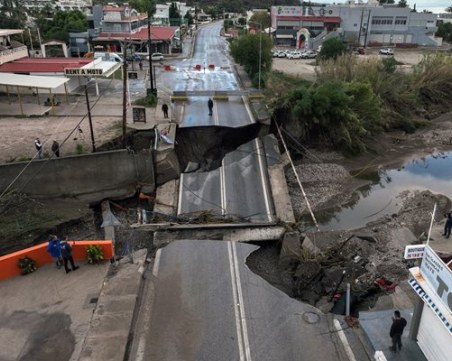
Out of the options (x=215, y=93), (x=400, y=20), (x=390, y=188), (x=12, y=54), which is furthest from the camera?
(x=400, y=20)

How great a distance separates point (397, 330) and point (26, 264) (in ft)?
38.6

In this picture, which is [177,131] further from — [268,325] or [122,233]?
[268,325]

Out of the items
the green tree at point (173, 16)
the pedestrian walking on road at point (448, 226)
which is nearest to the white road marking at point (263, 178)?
the pedestrian walking on road at point (448, 226)

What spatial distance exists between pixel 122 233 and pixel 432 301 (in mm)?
12699

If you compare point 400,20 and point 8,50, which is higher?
point 400,20

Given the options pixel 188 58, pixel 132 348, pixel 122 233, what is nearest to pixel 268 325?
pixel 132 348

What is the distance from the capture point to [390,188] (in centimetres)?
2678

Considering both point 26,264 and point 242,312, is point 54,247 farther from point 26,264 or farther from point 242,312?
point 242,312

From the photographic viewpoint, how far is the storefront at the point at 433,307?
9789 mm

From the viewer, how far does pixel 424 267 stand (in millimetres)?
10656

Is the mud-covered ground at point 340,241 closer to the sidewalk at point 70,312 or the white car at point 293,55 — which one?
the sidewalk at point 70,312

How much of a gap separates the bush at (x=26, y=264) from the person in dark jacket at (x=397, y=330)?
454 inches

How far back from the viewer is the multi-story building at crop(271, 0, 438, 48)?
291 feet

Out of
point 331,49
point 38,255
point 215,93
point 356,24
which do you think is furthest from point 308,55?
point 38,255
